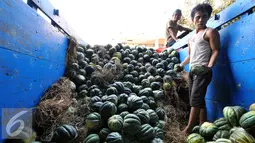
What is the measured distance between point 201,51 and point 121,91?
1585 mm

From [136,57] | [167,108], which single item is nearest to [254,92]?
[167,108]

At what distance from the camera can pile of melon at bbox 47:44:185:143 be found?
2408mm

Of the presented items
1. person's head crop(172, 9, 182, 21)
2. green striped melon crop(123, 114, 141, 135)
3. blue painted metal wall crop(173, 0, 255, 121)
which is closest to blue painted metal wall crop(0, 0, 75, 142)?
green striped melon crop(123, 114, 141, 135)

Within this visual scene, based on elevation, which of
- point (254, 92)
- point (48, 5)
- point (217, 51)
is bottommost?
point (254, 92)

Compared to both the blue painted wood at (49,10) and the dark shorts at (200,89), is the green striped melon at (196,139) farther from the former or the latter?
the blue painted wood at (49,10)

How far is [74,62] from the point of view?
4250 mm

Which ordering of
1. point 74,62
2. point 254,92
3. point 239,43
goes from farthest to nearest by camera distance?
point 74,62, point 239,43, point 254,92

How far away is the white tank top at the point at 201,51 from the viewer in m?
2.86

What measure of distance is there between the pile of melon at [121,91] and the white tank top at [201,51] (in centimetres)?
95

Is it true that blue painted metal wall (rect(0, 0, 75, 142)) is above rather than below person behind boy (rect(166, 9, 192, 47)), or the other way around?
below

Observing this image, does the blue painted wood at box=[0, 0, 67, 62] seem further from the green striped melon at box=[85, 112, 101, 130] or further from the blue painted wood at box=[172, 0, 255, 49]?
the blue painted wood at box=[172, 0, 255, 49]

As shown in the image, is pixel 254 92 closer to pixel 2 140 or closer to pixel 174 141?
pixel 174 141

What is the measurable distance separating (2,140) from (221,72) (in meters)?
3.11

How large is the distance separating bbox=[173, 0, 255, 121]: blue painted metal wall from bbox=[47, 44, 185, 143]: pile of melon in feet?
3.07
